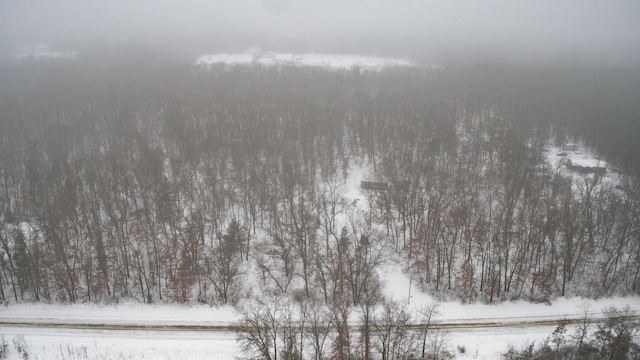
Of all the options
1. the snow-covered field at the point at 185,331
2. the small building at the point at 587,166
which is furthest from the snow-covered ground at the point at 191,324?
the small building at the point at 587,166

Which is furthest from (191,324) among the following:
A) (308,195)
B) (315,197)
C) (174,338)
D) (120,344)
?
(308,195)

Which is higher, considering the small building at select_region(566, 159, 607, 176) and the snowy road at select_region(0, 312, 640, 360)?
the small building at select_region(566, 159, 607, 176)

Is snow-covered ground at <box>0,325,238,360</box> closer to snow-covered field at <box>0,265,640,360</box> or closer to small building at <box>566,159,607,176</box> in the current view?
snow-covered field at <box>0,265,640,360</box>

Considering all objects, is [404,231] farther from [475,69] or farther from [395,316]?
[475,69]

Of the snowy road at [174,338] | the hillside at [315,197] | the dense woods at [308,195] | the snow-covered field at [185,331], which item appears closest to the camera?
the snowy road at [174,338]

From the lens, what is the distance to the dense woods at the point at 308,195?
144 ft

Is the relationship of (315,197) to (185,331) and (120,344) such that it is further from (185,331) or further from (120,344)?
(120,344)

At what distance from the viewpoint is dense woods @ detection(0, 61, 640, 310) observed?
144ft

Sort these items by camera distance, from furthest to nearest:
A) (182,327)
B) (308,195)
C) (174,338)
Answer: (308,195) < (182,327) < (174,338)

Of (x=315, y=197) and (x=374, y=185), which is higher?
(x=374, y=185)

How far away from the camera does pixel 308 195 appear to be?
194 ft

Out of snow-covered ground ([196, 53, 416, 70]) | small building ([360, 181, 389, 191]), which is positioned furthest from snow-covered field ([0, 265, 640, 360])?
snow-covered ground ([196, 53, 416, 70])

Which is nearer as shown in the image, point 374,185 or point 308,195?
point 308,195

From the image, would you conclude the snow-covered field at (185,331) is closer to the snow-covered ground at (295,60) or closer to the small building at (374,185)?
the small building at (374,185)
